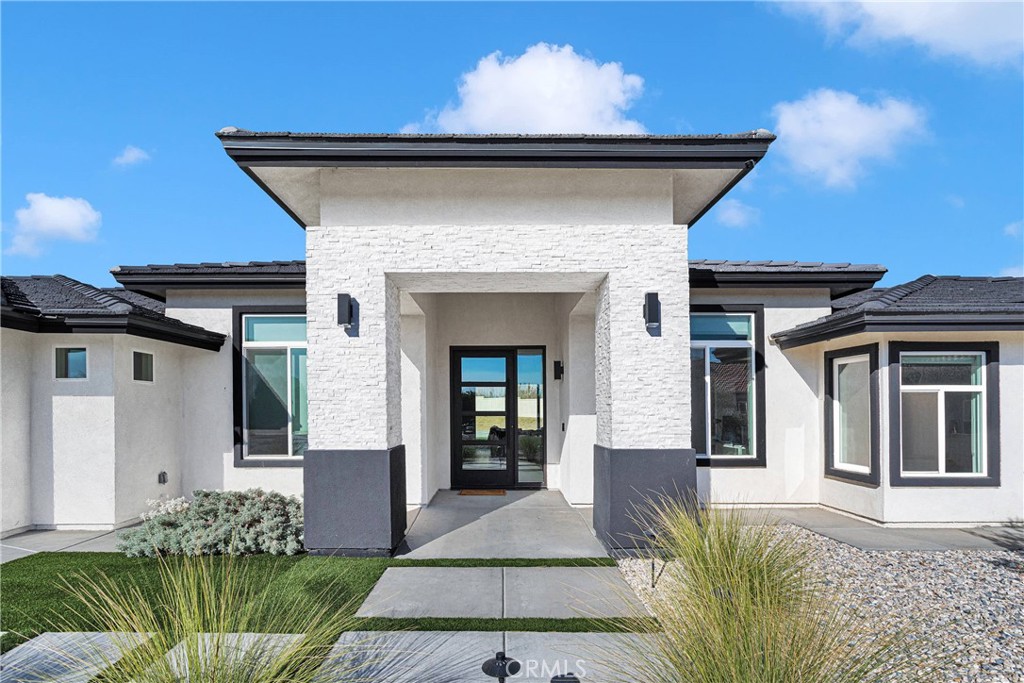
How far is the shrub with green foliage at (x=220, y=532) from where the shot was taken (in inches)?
253

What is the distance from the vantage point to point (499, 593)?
17.3ft

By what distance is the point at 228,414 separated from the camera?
9.29m

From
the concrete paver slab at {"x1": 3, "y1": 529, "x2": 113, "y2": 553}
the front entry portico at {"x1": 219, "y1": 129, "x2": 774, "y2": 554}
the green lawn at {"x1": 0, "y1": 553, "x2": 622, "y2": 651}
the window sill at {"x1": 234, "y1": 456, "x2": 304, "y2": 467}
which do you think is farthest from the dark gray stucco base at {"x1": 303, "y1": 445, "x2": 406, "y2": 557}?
the concrete paver slab at {"x1": 3, "y1": 529, "x2": 113, "y2": 553}

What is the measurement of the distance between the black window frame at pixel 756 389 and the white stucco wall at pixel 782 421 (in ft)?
0.22

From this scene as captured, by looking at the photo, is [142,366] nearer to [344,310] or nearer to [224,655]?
[344,310]

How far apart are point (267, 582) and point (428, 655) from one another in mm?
2186

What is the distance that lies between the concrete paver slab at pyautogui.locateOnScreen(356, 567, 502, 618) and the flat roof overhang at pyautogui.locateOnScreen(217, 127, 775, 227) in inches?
168

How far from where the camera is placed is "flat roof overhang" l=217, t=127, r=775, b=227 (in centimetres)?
616

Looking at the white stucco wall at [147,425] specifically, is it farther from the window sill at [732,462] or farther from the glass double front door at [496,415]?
the window sill at [732,462]

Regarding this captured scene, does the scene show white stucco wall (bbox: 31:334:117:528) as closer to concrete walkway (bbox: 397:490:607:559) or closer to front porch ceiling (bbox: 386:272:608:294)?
concrete walkway (bbox: 397:490:607:559)

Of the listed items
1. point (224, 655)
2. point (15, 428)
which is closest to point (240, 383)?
point (15, 428)

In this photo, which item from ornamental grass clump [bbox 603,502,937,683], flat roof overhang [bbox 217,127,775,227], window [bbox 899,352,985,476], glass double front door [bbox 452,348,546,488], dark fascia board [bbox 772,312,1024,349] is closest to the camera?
ornamental grass clump [bbox 603,502,937,683]

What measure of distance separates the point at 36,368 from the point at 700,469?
9612 millimetres

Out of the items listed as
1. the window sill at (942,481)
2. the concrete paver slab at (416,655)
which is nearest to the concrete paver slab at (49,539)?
the concrete paver slab at (416,655)
